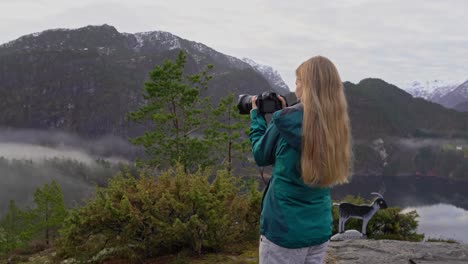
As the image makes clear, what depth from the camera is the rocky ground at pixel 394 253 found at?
5566 mm

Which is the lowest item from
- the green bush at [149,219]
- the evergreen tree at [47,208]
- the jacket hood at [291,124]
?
the evergreen tree at [47,208]

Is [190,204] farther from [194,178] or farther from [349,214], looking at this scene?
[349,214]

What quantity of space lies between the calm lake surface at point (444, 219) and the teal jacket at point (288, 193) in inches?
3606

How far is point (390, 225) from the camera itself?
1002 cm

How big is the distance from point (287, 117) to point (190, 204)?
126 inches

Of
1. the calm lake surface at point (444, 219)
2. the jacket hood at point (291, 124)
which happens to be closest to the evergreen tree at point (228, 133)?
the jacket hood at point (291, 124)

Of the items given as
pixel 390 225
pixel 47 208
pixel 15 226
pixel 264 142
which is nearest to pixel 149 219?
pixel 264 142

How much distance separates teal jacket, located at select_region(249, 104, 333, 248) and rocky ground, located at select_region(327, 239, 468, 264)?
3190 mm

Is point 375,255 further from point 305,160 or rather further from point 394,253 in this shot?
point 305,160

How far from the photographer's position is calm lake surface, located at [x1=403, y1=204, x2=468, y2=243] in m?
91.0

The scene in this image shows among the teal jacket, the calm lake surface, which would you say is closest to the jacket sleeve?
the teal jacket

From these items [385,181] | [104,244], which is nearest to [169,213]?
[104,244]

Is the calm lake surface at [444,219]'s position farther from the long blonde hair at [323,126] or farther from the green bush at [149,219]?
the long blonde hair at [323,126]

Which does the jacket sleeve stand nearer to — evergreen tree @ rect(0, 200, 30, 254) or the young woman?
the young woman
